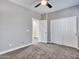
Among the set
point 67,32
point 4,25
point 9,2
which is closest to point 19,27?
point 4,25

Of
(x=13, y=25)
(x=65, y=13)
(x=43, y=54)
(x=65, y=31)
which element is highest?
(x=65, y=13)

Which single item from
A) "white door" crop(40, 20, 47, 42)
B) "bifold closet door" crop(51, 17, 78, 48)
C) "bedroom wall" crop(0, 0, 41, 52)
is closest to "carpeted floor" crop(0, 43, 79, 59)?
A: "bedroom wall" crop(0, 0, 41, 52)

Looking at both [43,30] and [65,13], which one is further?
[43,30]

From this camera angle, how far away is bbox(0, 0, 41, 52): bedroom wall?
11.0ft

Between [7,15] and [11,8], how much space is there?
0.50 meters

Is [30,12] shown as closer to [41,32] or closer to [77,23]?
[41,32]

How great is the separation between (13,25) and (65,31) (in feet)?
11.7

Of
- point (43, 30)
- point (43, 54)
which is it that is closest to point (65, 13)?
point (43, 30)

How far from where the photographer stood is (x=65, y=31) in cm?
484

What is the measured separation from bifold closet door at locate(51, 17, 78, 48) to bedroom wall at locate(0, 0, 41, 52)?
211 centimetres

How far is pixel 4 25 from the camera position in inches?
134

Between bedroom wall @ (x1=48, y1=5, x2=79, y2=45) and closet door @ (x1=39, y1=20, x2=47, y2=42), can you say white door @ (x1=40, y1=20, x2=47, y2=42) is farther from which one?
bedroom wall @ (x1=48, y1=5, x2=79, y2=45)

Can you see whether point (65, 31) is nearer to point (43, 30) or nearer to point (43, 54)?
point (43, 30)

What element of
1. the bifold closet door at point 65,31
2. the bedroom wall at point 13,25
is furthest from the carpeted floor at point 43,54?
the bifold closet door at point 65,31
